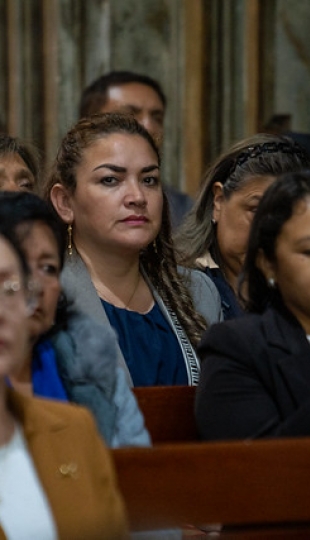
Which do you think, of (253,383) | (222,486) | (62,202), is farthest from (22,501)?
(62,202)

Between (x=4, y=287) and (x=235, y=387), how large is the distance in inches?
30.7

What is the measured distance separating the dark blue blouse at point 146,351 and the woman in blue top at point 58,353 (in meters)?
0.55

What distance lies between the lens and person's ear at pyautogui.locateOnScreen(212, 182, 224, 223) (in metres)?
4.57

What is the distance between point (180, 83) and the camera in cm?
633

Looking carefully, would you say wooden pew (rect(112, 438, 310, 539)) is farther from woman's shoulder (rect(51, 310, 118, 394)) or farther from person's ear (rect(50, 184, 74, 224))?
person's ear (rect(50, 184, 74, 224))

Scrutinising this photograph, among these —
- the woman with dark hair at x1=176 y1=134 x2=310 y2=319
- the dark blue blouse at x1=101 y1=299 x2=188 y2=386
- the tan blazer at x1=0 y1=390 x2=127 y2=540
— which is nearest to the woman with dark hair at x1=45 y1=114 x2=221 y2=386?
the dark blue blouse at x1=101 y1=299 x2=188 y2=386

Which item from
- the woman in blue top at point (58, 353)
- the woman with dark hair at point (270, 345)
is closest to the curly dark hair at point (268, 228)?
the woman with dark hair at point (270, 345)

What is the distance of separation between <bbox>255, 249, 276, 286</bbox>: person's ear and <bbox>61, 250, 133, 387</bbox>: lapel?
502 millimetres

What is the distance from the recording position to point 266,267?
12.0 ft

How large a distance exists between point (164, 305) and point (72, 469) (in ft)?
4.53

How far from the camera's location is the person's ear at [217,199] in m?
4.57

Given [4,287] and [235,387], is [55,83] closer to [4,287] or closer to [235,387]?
[235,387]

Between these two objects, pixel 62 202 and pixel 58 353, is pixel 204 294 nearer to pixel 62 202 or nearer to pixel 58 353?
pixel 62 202

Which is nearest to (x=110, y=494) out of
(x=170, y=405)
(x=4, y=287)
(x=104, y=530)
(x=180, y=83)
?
(x=104, y=530)
